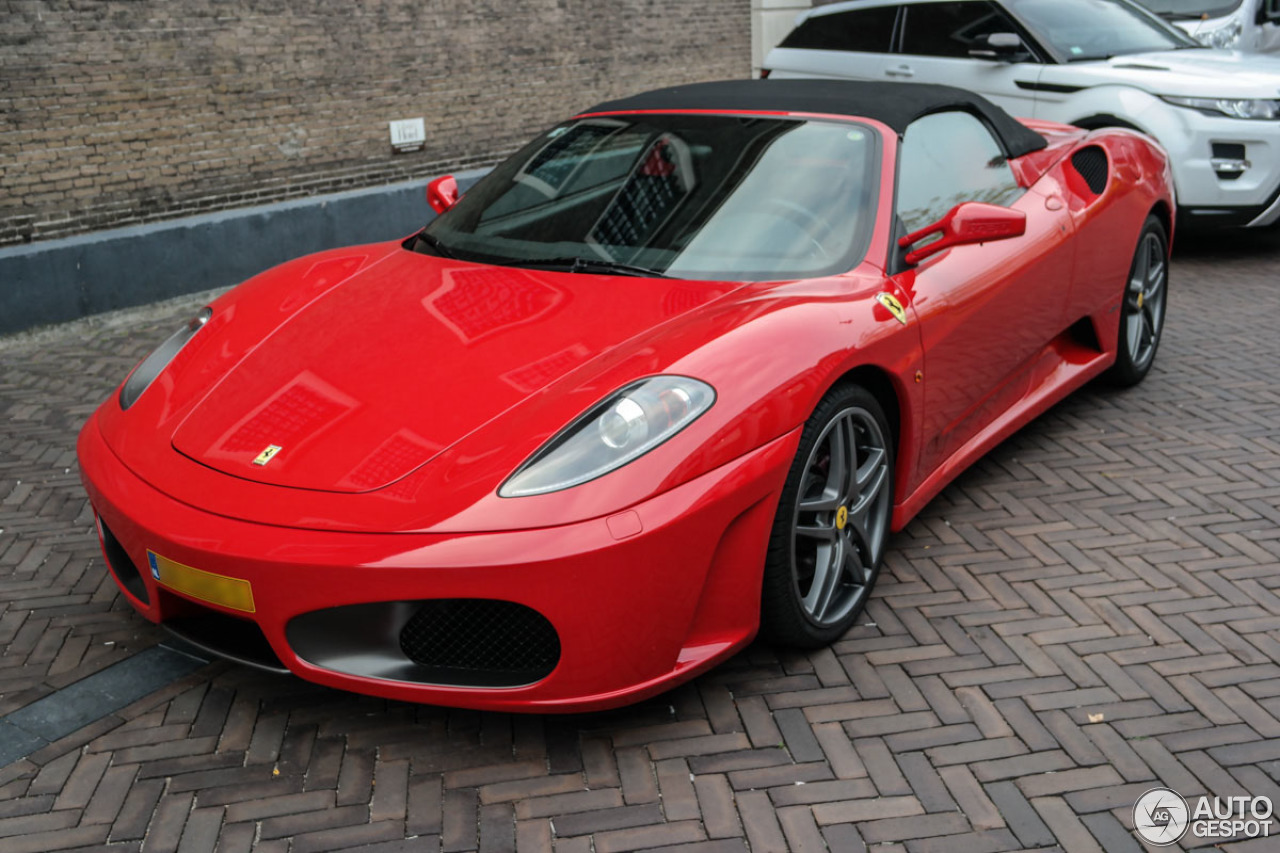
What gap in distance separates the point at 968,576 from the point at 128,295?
16.4 feet

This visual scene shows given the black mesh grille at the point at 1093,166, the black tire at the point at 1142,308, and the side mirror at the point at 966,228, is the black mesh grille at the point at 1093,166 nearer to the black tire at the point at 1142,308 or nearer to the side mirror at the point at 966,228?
the black tire at the point at 1142,308

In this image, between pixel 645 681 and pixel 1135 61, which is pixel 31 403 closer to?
pixel 645 681

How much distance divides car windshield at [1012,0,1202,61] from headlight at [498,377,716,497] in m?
5.83

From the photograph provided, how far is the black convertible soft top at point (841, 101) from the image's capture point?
3.66m

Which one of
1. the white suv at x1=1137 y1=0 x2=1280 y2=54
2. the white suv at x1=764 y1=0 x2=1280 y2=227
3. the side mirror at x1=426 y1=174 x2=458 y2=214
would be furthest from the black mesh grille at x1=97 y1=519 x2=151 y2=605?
the white suv at x1=1137 y1=0 x2=1280 y2=54

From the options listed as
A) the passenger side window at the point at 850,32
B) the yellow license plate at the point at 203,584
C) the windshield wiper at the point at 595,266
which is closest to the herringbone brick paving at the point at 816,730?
the yellow license plate at the point at 203,584

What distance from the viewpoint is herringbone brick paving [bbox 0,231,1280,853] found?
2.45 metres

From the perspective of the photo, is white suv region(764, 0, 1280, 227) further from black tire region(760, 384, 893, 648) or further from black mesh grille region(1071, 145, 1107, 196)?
black tire region(760, 384, 893, 648)

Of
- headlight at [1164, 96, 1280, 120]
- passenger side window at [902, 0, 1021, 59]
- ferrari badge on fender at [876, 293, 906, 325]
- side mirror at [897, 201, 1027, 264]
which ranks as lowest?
headlight at [1164, 96, 1280, 120]

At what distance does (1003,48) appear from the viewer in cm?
748

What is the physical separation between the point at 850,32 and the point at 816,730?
22.6 feet

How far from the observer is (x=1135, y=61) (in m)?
7.24

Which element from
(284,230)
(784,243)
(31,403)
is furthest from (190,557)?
(284,230)

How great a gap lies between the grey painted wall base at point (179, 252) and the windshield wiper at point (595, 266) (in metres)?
3.88
